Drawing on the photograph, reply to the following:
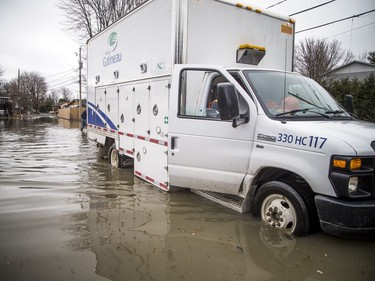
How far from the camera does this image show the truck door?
13.9ft

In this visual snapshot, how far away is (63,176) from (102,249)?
4.26 m

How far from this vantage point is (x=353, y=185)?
330 cm

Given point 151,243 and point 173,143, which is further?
point 173,143

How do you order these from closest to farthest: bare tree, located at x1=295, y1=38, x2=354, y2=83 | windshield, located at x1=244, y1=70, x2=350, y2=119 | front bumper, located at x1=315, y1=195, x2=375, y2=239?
front bumper, located at x1=315, y1=195, x2=375, y2=239 → windshield, located at x1=244, y1=70, x2=350, y2=119 → bare tree, located at x1=295, y1=38, x2=354, y2=83

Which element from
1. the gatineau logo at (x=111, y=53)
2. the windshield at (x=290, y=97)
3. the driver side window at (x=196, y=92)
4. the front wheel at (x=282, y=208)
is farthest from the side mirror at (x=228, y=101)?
the gatineau logo at (x=111, y=53)

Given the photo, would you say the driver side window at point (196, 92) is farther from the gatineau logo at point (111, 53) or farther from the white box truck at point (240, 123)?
the gatineau logo at point (111, 53)

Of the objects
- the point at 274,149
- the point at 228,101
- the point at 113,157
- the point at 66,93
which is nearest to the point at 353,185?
the point at 274,149

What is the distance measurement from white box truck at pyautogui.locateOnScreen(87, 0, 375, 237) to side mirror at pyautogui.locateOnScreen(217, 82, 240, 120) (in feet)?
0.04

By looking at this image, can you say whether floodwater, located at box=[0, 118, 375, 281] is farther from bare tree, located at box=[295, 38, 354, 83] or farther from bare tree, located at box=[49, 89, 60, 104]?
bare tree, located at box=[49, 89, 60, 104]

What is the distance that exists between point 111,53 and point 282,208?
595 cm

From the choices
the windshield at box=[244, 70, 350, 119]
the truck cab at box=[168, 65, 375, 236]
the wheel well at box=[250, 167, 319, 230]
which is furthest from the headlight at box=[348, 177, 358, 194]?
the windshield at box=[244, 70, 350, 119]

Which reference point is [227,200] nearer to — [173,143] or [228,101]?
[173,143]

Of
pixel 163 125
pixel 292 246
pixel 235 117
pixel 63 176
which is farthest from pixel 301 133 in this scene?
pixel 63 176

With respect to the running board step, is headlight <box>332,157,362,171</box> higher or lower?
higher
